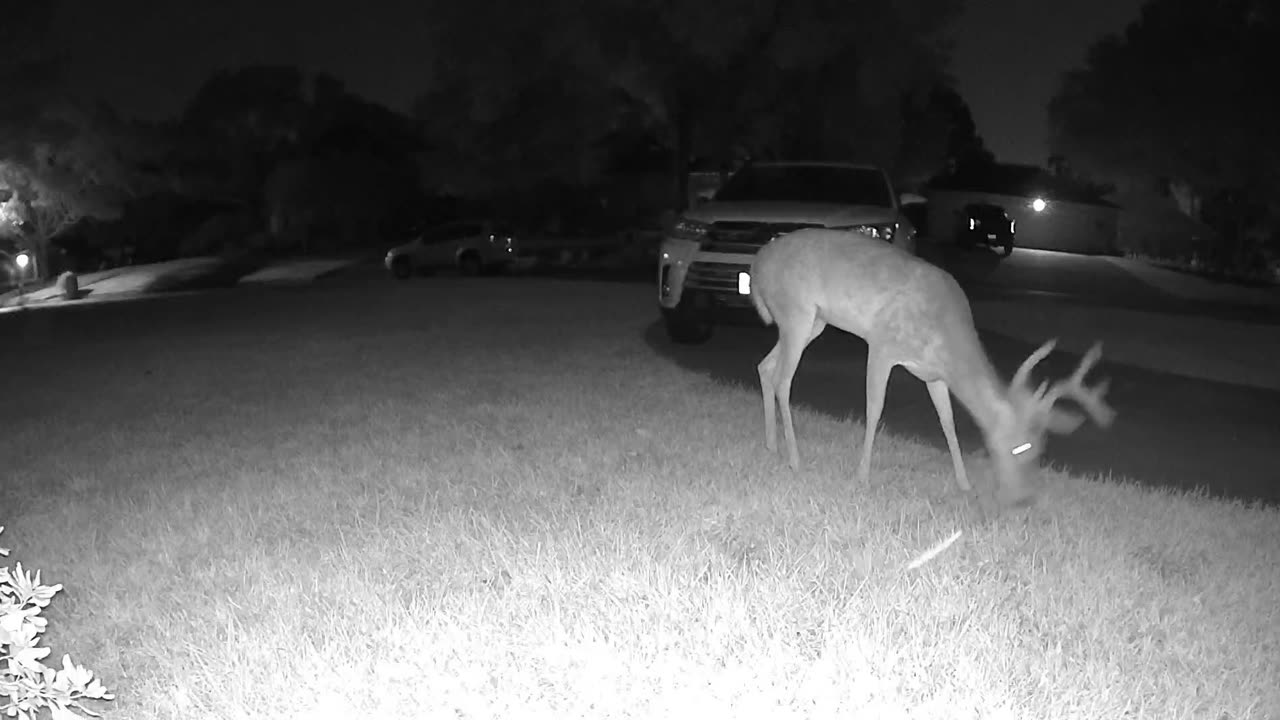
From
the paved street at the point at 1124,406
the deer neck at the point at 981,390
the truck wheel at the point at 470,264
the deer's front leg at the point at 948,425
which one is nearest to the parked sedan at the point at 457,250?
the truck wheel at the point at 470,264

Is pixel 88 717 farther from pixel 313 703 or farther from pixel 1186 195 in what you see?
pixel 1186 195

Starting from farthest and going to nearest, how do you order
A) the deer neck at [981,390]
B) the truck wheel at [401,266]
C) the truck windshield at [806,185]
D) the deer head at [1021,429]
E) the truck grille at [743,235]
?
the truck wheel at [401,266] < the truck windshield at [806,185] < the truck grille at [743,235] < the deer neck at [981,390] < the deer head at [1021,429]

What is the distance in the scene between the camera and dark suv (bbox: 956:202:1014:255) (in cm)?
4406

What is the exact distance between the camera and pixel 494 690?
3.86 meters

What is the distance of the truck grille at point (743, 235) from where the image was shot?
10.7 meters

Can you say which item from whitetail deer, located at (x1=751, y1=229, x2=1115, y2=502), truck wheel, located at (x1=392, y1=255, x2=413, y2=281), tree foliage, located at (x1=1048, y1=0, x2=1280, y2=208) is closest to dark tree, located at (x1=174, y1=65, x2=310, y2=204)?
truck wheel, located at (x1=392, y1=255, x2=413, y2=281)

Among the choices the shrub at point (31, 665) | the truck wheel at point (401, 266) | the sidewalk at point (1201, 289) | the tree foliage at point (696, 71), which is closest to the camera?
the shrub at point (31, 665)

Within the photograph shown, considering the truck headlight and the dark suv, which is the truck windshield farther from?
the dark suv

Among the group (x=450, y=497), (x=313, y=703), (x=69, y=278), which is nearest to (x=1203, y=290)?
(x=450, y=497)

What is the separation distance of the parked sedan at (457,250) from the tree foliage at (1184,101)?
76.1 ft

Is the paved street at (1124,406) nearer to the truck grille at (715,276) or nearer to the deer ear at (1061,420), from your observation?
the truck grille at (715,276)

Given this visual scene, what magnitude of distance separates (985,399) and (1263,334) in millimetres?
12078

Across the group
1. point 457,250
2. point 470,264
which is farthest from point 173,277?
point 470,264

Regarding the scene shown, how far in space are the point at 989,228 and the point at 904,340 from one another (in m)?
40.5
